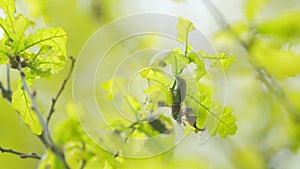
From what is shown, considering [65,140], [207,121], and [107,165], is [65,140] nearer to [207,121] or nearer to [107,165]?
[107,165]

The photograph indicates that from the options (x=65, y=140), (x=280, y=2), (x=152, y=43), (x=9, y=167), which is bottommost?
(x=9, y=167)

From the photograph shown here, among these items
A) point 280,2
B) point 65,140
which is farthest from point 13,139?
point 280,2

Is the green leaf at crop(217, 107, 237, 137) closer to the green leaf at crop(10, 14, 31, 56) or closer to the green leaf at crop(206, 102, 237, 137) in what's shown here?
the green leaf at crop(206, 102, 237, 137)

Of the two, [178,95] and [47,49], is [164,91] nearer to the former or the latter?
[178,95]

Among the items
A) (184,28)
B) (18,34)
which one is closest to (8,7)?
(18,34)

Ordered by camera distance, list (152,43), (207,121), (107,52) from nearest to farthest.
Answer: (207,121)
(107,52)
(152,43)
